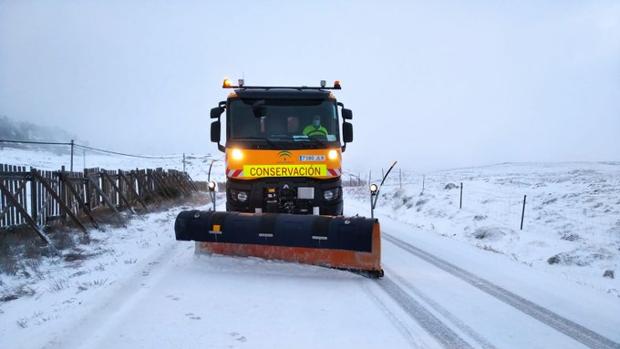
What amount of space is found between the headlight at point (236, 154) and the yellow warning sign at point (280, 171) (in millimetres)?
202

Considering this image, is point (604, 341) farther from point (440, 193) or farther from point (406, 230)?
point (440, 193)

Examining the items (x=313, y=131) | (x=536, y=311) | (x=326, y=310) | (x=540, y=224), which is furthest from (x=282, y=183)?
(x=540, y=224)

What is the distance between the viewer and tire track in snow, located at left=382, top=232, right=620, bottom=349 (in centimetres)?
413

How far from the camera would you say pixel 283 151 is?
7.67 metres

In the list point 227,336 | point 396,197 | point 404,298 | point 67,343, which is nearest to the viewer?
point 67,343

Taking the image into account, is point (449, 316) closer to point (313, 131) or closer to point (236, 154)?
point (313, 131)

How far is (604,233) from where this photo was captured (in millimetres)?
12312

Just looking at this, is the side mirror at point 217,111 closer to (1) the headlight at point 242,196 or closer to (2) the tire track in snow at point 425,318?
(1) the headlight at point 242,196

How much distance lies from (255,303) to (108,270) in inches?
114

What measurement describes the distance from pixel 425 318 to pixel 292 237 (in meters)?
2.41

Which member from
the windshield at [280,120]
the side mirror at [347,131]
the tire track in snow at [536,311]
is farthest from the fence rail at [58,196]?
the tire track in snow at [536,311]

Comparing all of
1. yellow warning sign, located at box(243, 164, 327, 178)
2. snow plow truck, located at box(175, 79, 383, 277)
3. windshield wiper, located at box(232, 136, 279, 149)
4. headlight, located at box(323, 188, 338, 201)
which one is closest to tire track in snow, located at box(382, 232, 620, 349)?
snow plow truck, located at box(175, 79, 383, 277)

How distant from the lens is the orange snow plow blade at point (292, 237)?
620 centimetres

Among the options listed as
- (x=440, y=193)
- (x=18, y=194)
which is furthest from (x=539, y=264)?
(x=440, y=193)
